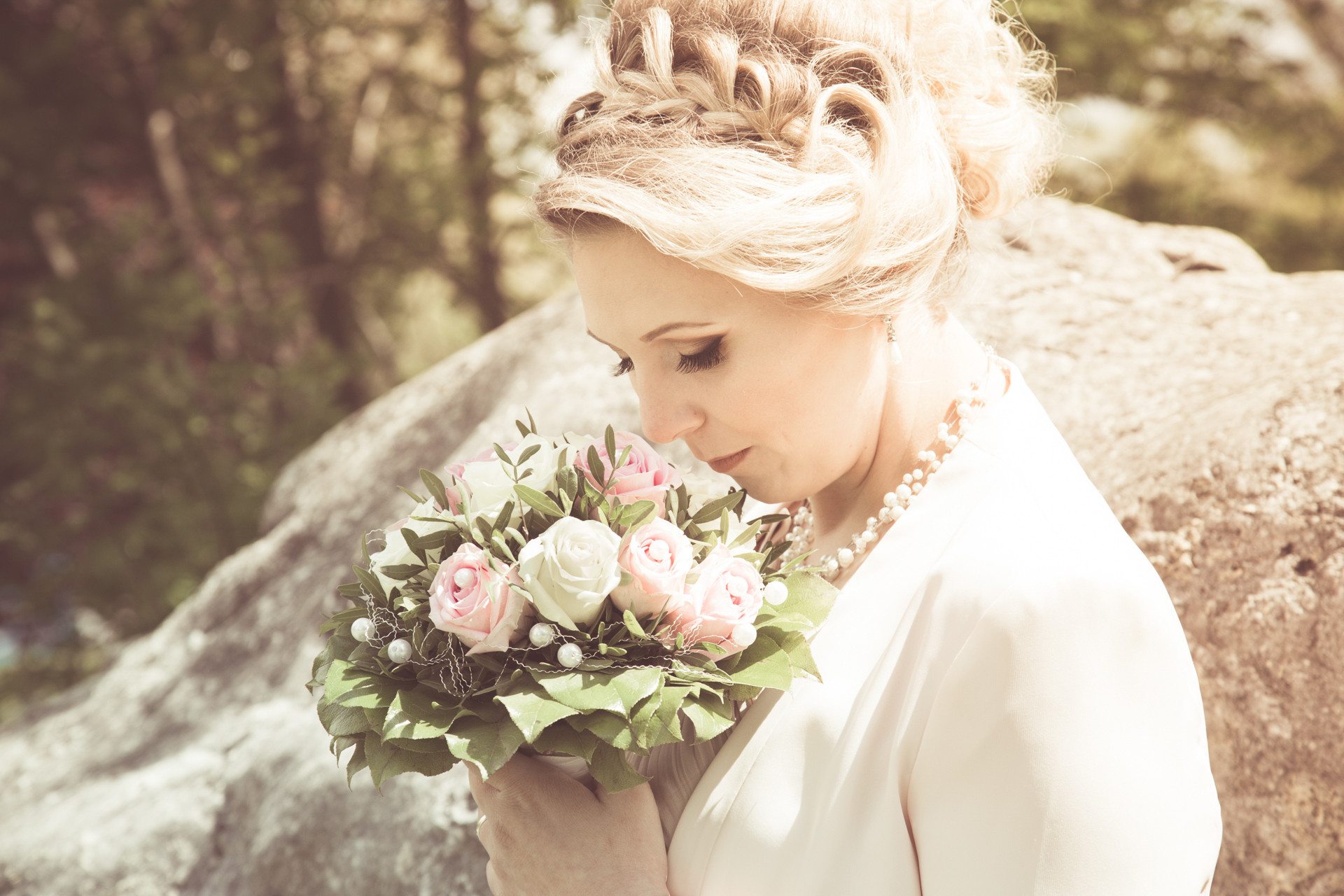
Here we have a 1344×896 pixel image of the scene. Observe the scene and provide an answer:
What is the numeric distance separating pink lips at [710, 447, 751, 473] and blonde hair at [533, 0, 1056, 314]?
328 millimetres

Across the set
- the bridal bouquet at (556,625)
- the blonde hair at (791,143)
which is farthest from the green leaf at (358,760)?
the blonde hair at (791,143)

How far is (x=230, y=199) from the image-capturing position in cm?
654

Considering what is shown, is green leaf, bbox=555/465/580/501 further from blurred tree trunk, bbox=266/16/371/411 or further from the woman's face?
blurred tree trunk, bbox=266/16/371/411

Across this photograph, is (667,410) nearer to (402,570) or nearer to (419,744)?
(402,570)

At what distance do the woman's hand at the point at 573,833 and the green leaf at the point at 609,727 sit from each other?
0.36m

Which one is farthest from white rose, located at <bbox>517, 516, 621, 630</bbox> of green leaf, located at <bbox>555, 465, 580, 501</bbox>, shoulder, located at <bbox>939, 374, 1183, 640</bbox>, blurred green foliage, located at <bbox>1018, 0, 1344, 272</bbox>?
blurred green foliage, located at <bbox>1018, 0, 1344, 272</bbox>

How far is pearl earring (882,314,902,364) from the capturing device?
68.4 inches

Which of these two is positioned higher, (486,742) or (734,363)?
(734,363)

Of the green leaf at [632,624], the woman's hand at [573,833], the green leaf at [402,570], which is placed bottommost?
the woman's hand at [573,833]

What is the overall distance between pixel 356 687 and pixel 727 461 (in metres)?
0.75

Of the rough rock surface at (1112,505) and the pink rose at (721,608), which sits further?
the rough rock surface at (1112,505)

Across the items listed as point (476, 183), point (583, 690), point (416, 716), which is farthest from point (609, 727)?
point (476, 183)

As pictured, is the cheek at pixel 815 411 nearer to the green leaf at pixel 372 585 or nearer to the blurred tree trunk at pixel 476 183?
the green leaf at pixel 372 585

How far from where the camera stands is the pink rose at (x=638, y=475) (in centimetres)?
162
